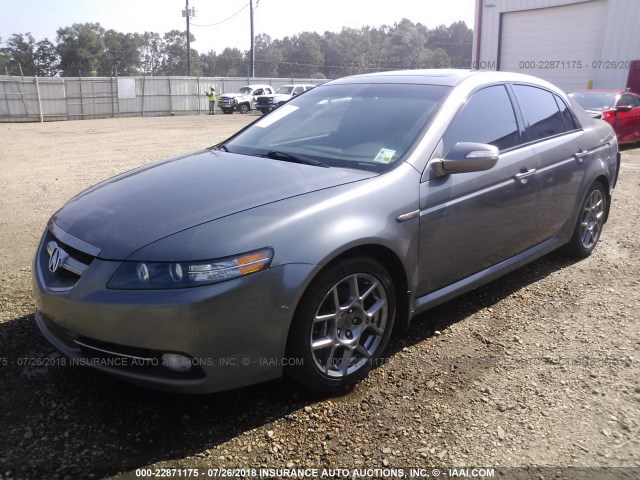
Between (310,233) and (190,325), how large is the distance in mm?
688

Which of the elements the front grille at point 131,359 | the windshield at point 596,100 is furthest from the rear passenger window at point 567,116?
the windshield at point 596,100

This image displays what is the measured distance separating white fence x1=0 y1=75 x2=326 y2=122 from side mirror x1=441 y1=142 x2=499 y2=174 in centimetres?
2966

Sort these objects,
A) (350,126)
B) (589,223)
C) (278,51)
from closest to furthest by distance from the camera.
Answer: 1. (350,126)
2. (589,223)
3. (278,51)

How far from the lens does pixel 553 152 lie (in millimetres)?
4102

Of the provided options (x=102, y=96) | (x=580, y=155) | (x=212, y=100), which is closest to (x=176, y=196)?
(x=580, y=155)

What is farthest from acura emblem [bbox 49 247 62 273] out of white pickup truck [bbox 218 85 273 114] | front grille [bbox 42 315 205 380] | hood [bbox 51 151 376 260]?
white pickup truck [bbox 218 85 273 114]

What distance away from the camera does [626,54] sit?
18281 mm

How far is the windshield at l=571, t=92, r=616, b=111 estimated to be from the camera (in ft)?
40.1

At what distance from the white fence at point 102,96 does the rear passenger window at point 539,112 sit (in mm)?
29199

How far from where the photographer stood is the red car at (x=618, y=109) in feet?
39.7

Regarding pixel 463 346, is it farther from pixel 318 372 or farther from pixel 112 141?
pixel 112 141

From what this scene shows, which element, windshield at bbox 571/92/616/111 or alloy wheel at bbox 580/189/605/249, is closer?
alloy wheel at bbox 580/189/605/249

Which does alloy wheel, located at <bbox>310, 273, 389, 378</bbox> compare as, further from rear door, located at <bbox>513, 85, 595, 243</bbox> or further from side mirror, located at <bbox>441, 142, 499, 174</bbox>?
rear door, located at <bbox>513, 85, 595, 243</bbox>

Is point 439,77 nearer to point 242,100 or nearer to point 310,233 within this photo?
point 310,233
